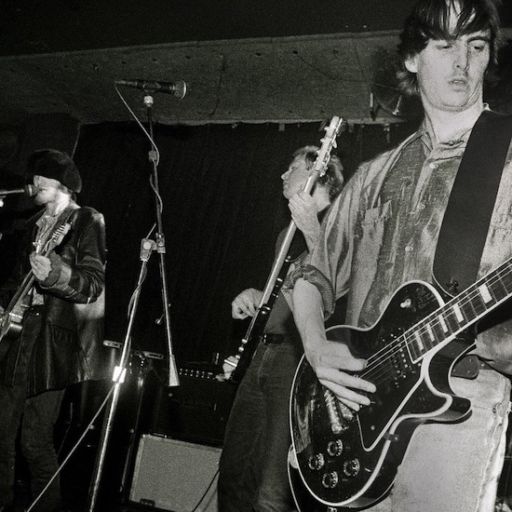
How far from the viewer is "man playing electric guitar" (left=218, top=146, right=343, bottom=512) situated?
97.6 inches

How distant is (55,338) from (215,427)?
1.32 m

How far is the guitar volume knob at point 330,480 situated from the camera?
4.91 ft

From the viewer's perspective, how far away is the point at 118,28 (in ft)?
16.9

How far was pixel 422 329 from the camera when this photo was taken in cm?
145

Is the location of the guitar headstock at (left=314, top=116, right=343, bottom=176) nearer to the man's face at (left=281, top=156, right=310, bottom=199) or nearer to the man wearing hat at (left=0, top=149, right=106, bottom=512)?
the man's face at (left=281, top=156, right=310, bottom=199)

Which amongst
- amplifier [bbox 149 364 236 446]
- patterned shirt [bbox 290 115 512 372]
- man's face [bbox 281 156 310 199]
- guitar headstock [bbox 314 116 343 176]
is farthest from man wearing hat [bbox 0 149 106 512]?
patterned shirt [bbox 290 115 512 372]

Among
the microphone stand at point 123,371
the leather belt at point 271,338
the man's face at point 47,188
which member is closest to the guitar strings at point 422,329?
the leather belt at point 271,338

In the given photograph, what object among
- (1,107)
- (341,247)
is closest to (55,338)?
(341,247)

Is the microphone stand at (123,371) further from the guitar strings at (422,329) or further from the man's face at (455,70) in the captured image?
the man's face at (455,70)

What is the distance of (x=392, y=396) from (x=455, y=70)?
3.46 ft

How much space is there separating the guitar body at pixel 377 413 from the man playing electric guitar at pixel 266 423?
2.50 ft

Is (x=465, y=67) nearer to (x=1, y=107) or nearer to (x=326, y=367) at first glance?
→ (x=326, y=367)

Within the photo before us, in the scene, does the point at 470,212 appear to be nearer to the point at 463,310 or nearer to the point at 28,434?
the point at 463,310

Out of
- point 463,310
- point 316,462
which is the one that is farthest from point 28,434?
point 463,310
